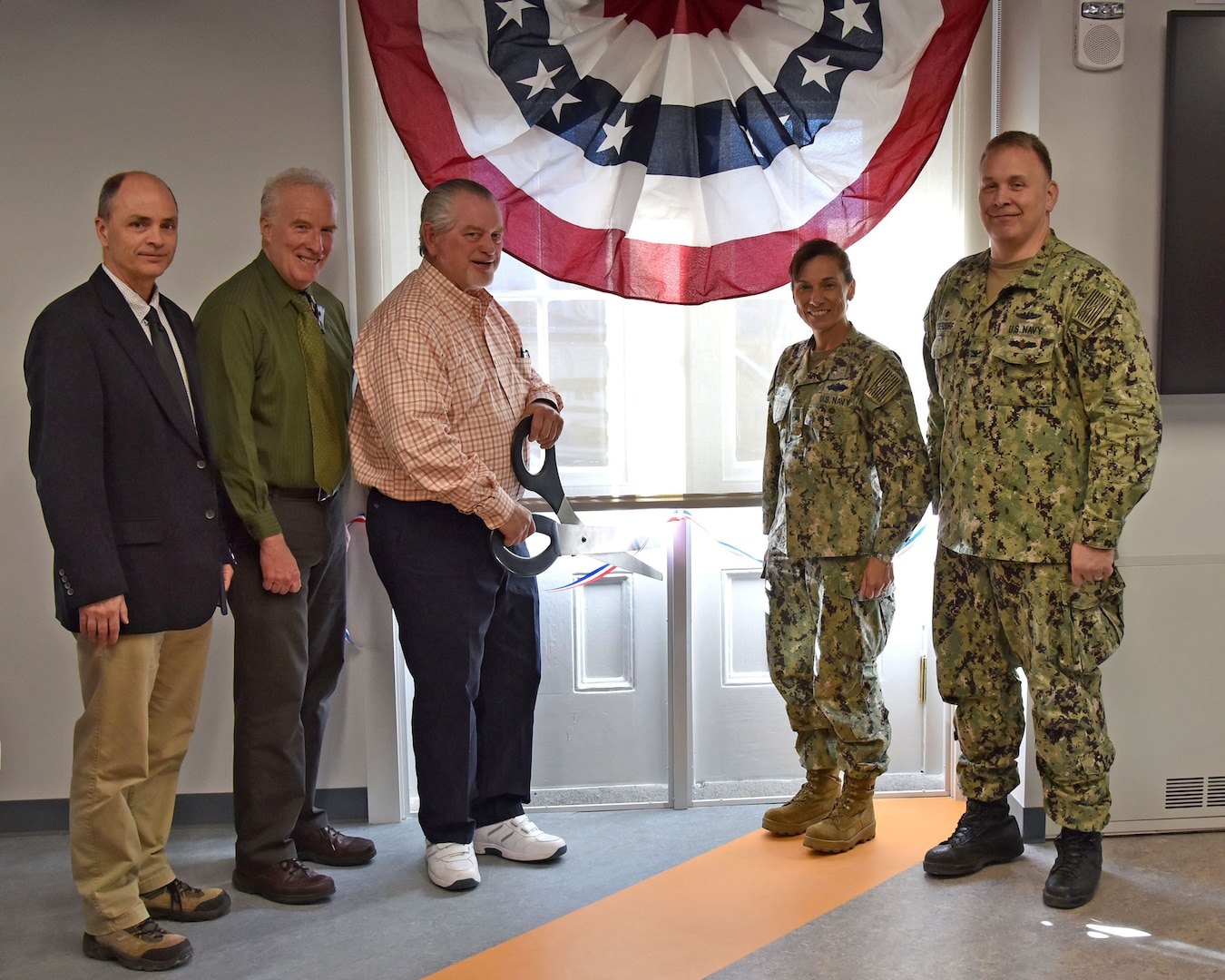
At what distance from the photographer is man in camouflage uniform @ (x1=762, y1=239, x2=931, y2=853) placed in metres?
2.59

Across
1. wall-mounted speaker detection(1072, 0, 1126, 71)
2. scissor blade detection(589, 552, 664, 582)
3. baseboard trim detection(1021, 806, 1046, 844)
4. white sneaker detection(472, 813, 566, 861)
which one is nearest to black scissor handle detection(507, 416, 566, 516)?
scissor blade detection(589, 552, 664, 582)

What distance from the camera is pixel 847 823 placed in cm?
276

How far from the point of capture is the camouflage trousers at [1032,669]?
2416 mm

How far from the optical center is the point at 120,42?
9.41 ft

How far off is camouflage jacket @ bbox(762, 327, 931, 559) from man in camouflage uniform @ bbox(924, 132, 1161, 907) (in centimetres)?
11

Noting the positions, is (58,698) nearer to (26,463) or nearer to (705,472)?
(26,463)

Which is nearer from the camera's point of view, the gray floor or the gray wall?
the gray floor

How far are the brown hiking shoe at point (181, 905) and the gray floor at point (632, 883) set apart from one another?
31 millimetres

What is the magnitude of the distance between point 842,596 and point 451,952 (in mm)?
1207

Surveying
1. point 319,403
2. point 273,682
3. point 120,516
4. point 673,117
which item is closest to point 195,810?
point 273,682

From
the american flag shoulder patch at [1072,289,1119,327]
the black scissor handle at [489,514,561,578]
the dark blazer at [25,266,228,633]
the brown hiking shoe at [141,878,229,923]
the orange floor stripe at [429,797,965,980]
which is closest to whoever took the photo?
the dark blazer at [25,266,228,633]

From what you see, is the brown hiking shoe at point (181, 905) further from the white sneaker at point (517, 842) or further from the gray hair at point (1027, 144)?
the gray hair at point (1027, 144)

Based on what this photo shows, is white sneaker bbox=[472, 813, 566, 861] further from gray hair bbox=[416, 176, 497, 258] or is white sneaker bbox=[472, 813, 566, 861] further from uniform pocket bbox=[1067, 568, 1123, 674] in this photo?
gray hair bbox=[416, 176, 497, 258]

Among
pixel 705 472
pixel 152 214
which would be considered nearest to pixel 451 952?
pixel 705 472
